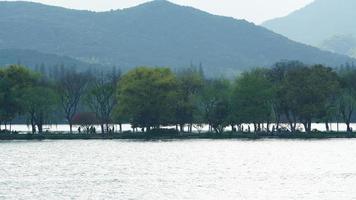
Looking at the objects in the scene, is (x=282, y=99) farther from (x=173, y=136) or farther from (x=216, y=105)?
(x=173, y=136)

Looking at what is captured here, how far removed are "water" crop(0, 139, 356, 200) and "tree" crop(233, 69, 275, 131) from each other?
96.3 ft

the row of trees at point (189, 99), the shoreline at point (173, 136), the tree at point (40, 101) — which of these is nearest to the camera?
the tree at point (40, 101)

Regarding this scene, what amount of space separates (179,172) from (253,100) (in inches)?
3350

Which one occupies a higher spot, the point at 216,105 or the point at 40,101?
the point at 40,101

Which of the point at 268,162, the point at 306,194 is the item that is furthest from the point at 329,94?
the point at 306,194

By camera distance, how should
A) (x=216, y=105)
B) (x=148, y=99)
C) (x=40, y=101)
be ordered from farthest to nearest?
(x=216, y=105), (x=148, y=99), (x=40, y=101)

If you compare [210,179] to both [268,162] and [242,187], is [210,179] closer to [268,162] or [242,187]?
[242,187]

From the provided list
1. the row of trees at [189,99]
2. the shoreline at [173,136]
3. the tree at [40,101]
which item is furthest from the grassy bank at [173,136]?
the tree at [40,101]

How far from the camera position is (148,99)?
554 ft

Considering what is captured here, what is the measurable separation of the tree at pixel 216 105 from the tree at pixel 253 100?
303cm

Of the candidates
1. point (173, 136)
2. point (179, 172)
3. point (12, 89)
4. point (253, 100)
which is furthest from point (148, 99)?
point (179, 172)

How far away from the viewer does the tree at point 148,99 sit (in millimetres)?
166875

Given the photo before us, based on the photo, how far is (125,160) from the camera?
106m

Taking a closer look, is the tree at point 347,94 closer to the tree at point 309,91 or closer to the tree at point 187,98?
the tree at point 309,91
